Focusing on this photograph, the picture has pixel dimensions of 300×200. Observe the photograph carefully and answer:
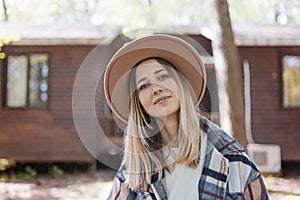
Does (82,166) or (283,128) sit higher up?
(283,128)

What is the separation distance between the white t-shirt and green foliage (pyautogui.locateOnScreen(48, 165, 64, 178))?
853 cm

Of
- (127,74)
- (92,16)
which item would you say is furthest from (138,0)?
(127,74)

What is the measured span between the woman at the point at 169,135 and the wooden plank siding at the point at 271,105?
8646 millimetres

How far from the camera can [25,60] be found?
407 inches

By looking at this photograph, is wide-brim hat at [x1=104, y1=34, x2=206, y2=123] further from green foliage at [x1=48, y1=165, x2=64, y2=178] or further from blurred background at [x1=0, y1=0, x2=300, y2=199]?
green foliage at [x1=48, y1=165, x2=64, y2=178]

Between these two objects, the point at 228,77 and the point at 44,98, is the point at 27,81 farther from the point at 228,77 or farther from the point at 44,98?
the point at 228,77

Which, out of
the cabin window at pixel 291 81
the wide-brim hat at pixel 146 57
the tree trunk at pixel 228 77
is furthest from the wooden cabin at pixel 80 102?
the wide-brim hat at pixel 146 57

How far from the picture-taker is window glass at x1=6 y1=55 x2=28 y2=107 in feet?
33.6

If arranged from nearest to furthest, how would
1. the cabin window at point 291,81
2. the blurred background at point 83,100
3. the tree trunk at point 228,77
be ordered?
the tree trunk at point 228,77 → the blurred background at point 83,100 → the cabin window at point 291,81

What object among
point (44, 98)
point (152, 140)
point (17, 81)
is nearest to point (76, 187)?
point (44, 98)

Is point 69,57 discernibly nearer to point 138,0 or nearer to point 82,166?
point 82,166

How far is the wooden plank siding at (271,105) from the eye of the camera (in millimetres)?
9961

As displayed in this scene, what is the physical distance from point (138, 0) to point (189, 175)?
84.5 feet

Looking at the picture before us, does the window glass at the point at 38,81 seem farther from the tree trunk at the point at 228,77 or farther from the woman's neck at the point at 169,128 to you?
the woman's neck at the point at 169,128
